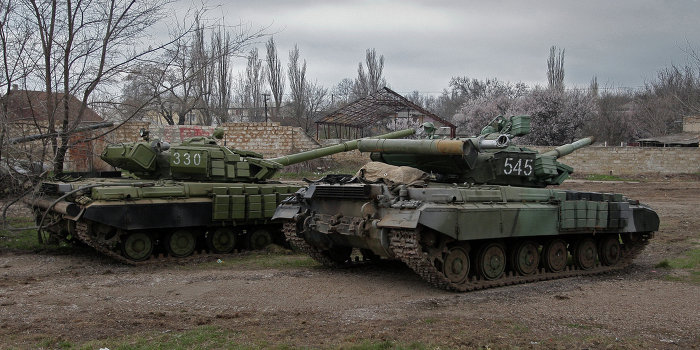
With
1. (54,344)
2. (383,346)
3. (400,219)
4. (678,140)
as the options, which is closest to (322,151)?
(400,219)

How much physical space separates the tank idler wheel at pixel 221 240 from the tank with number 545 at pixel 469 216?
242 centimetres

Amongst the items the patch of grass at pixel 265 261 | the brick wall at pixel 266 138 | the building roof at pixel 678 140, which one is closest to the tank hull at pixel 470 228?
the patch of grass at pixel 265 261

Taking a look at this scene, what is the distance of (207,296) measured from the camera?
30.3 feet

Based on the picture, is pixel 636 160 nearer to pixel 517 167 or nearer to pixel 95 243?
pixel 517 167

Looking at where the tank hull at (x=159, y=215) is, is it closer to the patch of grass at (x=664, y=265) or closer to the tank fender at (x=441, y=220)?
the tank fender at (x=441, y=220)

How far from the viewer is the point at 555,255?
1139cm

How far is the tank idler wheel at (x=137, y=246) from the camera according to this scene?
1236 cm

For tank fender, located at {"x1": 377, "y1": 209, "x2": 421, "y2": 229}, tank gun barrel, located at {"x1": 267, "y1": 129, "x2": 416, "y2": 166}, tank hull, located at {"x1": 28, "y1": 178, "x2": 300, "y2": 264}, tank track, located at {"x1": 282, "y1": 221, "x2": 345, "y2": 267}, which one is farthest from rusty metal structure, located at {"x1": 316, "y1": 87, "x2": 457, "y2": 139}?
tank fender, located at {"x1": 377, "y1": 209, "x2": 421, "y2": 229}

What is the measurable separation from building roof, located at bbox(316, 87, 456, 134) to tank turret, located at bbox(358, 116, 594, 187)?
1896cm

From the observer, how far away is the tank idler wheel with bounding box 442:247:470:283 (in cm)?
985

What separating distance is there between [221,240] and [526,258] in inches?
237

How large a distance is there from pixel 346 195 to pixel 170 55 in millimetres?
5676

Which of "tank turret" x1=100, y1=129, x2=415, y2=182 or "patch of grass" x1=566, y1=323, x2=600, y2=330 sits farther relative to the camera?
"tank turret" x1=100, y1=129, x2=415, y2=182

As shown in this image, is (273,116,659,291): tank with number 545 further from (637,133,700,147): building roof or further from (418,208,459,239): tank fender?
(637,133,700,147): building roof
